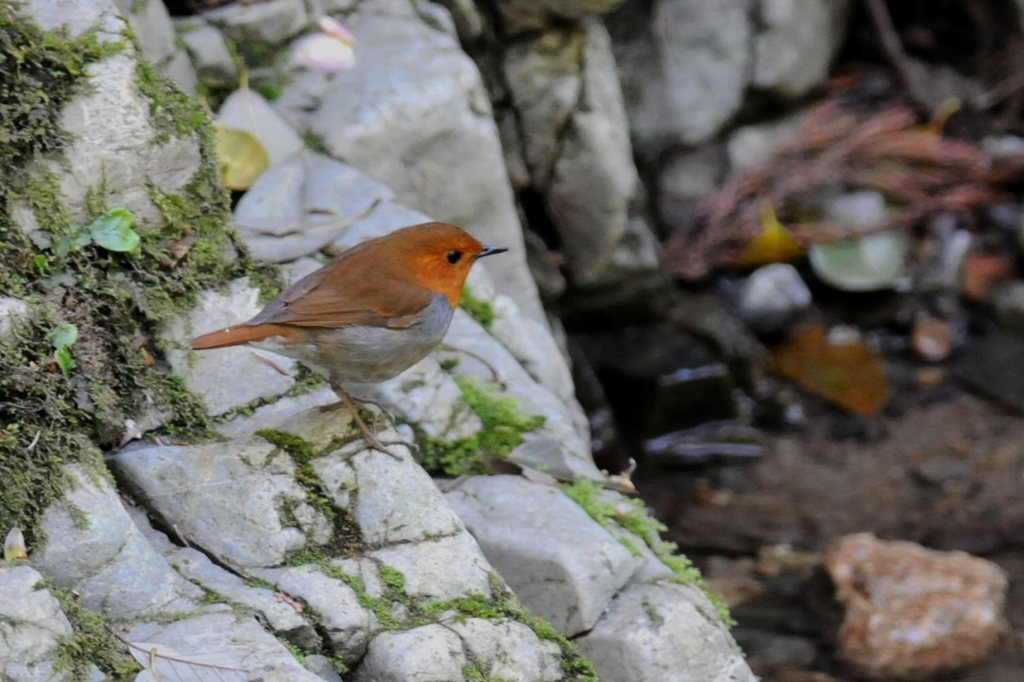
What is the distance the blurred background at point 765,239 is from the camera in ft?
18.0

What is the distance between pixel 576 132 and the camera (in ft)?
22.1

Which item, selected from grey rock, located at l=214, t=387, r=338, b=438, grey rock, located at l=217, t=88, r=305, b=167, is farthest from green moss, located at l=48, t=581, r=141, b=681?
grey rock, located at l=217, t=88, r=305, b=167

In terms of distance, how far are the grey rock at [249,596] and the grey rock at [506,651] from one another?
377 mm

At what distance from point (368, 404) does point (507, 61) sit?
10.5 feet

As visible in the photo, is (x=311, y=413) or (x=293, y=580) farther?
(x=311, y=413)

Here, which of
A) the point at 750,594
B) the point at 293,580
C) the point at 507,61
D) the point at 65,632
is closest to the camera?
the point at 65,632

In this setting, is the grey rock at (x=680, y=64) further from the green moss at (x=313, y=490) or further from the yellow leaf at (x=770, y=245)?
the green moss at (x=313, y=490)

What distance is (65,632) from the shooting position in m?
2.88

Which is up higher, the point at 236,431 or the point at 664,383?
the point at 236,431

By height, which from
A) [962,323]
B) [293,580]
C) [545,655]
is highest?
[293,580]

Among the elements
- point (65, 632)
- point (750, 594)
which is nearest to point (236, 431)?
point (65, 632)

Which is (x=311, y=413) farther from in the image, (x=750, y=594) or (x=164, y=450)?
(x=750, y=594)

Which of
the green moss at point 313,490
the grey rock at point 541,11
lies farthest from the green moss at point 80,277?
the grey rock at point 541,11

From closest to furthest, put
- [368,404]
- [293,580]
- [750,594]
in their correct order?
[293,580]
[368,404]
[750,594]
